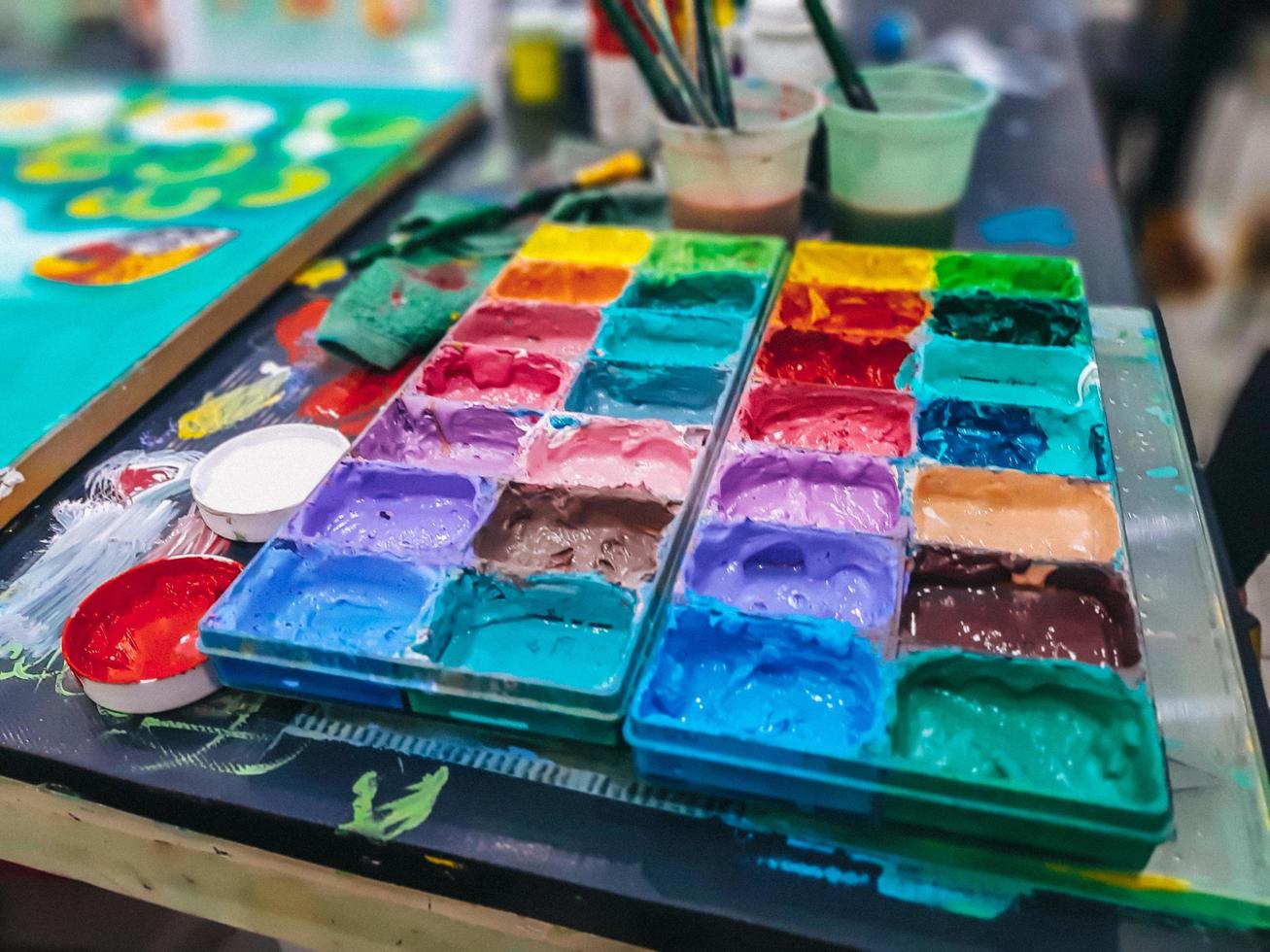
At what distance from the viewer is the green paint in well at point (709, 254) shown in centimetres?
137

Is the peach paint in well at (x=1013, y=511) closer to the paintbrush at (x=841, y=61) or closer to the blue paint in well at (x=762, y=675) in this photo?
the blue paint in well at (x=762, y=675)

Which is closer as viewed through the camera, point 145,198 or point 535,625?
point 535,625

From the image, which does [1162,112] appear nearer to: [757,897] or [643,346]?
[643,346]

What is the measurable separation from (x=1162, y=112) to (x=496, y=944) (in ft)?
10.5

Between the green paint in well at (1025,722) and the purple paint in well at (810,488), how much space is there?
0.70 ft

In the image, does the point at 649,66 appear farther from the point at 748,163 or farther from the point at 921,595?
the point at 921,595

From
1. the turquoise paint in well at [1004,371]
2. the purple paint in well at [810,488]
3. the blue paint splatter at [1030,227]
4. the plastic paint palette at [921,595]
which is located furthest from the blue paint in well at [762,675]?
the blue paint splatter at [1030,227]

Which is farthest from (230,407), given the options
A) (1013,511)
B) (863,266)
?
(1013,511)

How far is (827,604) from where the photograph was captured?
95cm

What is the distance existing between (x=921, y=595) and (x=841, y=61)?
83 centimetres

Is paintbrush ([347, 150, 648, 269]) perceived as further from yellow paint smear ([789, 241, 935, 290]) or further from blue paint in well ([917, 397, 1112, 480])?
blue paint in well ([917, 397, 1112, 480])

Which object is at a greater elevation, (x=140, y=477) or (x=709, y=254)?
(x=709, y=254)

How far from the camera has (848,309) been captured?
1.28 m

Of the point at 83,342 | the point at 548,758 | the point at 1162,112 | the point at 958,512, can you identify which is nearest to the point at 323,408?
the point at 83,342
